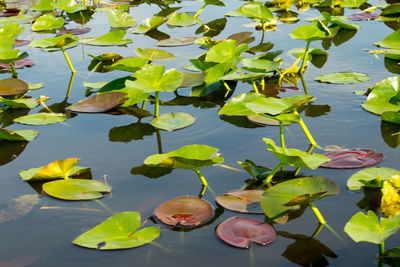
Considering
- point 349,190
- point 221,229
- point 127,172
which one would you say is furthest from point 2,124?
point 349,190

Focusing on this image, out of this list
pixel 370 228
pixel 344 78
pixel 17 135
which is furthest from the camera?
pixel 344 78

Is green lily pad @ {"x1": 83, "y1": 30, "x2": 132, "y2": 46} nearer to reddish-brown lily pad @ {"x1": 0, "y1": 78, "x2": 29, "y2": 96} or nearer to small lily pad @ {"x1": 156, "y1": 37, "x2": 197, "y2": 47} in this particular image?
small lily pad @ {"x1": 156, "y1": 37, "x2": 197, "y2": 47}

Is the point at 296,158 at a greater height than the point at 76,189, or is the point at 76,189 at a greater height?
the point at 296,158

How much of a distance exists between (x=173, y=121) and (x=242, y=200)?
0.62m

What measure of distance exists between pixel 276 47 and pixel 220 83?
26.6 inches

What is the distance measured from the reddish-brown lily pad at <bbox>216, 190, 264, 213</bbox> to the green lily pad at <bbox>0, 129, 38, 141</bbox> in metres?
0.79

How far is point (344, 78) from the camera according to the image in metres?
2.14

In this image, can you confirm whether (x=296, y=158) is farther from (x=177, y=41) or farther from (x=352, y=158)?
(x=177, y=41)

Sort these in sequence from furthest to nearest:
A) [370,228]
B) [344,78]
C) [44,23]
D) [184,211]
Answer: [44,23] < [344,78] < [184,211] < [370,228]

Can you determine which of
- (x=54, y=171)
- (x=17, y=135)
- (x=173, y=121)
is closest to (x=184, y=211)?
(x=54, y=171)

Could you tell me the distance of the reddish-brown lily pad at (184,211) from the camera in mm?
1199

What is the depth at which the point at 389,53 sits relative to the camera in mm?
2357

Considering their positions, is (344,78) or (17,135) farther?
(344,78)

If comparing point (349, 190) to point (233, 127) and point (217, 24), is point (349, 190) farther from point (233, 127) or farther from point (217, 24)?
point (217, 24)
